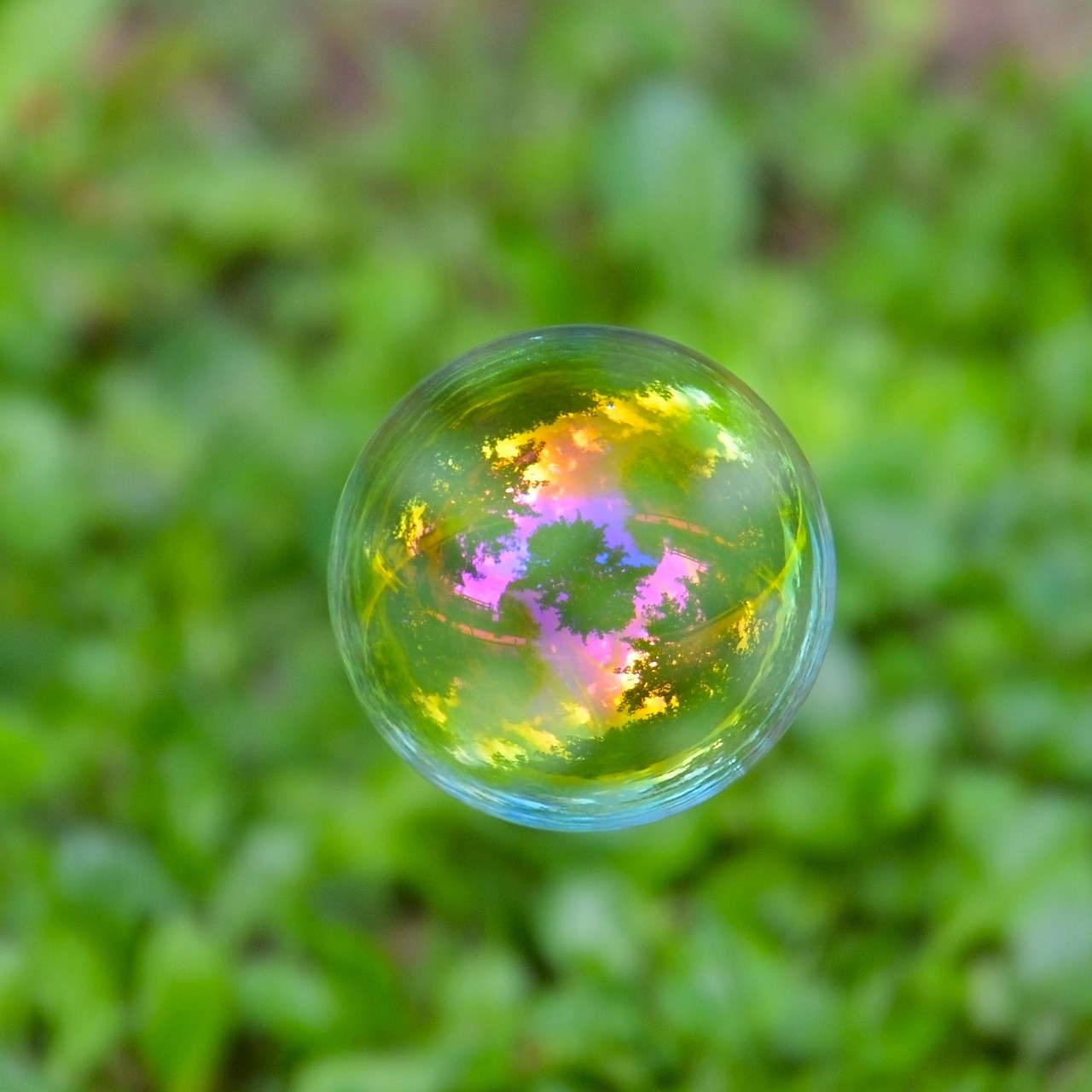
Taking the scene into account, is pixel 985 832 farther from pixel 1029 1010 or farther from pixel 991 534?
pixel 991 534

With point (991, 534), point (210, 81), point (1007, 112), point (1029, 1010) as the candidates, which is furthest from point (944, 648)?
point (210, 81)

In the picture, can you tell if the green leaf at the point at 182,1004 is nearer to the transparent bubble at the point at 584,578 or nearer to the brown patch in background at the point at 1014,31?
the transparent bubble at the point at 584,578

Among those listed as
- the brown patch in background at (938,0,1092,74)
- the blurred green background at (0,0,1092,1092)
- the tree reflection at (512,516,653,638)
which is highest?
the brown patch in background at (938,0,1092,74)

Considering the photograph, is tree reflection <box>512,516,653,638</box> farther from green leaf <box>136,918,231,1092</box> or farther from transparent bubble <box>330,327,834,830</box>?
green leaf <box>136,918,231,1092</box>

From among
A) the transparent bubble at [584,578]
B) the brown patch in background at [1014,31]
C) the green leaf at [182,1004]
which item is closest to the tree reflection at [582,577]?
the transparent bubble at [584,578]

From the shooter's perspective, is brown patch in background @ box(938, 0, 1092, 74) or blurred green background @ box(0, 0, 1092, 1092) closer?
blurred green background @ box(0, 0, 1092, 1092)

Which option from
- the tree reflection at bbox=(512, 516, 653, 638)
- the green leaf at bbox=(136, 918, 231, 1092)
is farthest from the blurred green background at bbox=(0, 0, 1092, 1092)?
the tree reflection at bbox=(512, 516, 653, 638)
